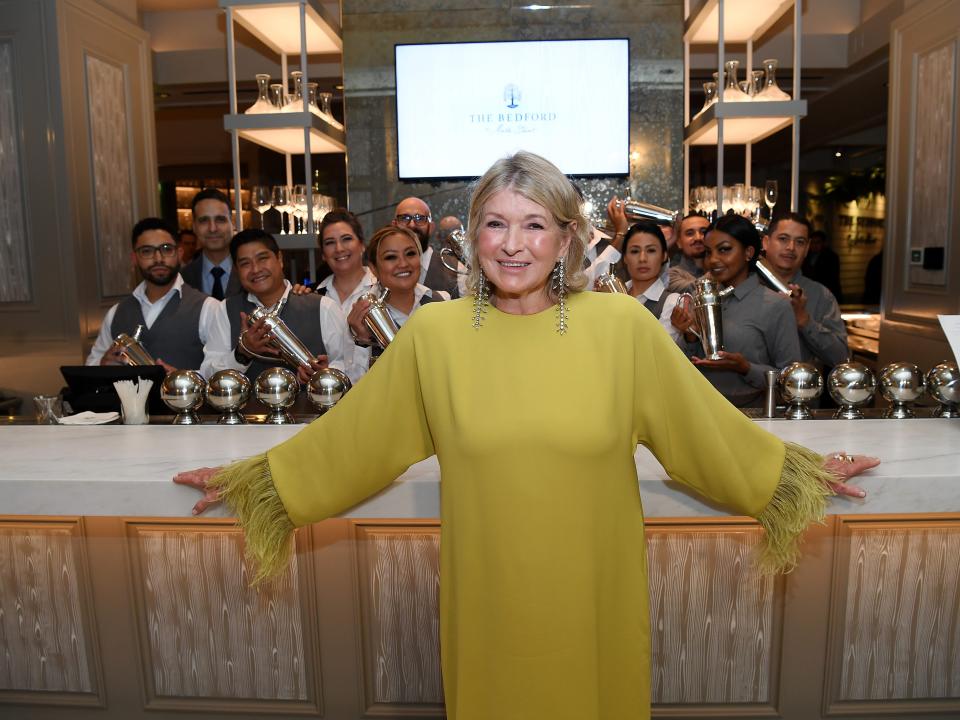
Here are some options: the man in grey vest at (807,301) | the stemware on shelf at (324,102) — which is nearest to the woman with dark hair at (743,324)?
the man in grey vest at (807,301)

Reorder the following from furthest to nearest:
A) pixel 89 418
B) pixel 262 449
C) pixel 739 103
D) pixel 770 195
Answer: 1. pixel 770 195
2. pixel 739 103
3. pixel 89 418
4. pixel 262 449

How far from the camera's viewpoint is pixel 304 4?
4430 millimetres

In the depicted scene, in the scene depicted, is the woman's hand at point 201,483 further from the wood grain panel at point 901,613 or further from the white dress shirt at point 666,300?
the white dress shirt at point 666,300

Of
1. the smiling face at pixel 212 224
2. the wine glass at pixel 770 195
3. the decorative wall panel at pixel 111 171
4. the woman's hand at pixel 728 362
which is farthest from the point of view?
the decorative wall panel at pixel 111 171

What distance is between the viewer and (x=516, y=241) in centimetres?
137

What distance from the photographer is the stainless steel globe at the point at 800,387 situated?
7.20ft

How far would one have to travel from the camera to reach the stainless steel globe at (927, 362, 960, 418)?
2.11 metres

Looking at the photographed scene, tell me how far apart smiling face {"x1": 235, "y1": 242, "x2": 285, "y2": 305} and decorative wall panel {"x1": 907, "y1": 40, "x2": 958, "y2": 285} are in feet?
12.7

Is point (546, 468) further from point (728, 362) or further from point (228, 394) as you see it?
point (728, 362)

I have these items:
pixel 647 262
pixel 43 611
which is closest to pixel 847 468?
pixel 43 611

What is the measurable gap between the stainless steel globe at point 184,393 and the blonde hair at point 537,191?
1153 millimetres

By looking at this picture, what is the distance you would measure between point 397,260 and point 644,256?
1.07m

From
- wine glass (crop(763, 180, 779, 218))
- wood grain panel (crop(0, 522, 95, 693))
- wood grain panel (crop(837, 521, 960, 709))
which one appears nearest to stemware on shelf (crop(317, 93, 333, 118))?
wine glass (crop(763, 180, 779, 218))

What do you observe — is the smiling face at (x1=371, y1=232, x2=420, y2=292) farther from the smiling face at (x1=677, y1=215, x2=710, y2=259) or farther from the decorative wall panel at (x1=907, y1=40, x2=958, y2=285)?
the decorative wall panel at (x1=907, y1=40, x2=958, y2=285)
